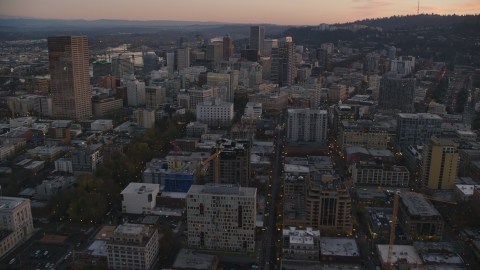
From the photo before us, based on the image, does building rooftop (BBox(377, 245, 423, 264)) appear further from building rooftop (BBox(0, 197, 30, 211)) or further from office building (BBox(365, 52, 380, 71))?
office building (BBox(365, 52, 380, 71))

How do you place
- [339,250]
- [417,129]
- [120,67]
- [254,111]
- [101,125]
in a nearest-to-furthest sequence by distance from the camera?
[339,250]
[417,129]
[101,125]
[254,111]
[120,67]

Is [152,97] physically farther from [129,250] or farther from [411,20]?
[411,20]

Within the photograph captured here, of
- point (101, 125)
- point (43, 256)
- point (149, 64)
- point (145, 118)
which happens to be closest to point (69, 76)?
point (101, 125)

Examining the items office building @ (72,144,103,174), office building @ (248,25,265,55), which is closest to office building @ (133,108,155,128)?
office building @ (72,144,103,174)

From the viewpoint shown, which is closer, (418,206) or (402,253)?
(402,253)

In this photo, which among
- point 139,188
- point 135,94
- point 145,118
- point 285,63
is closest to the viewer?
point 139,188
